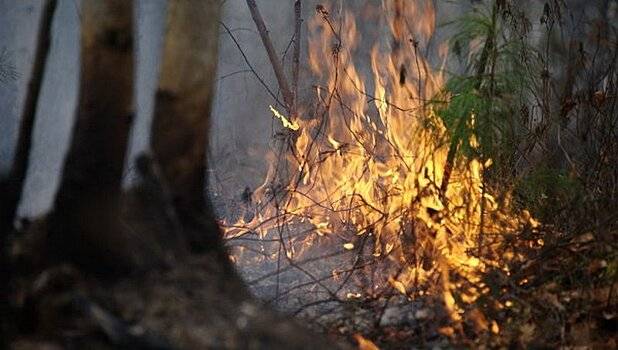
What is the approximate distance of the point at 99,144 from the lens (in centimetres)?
344

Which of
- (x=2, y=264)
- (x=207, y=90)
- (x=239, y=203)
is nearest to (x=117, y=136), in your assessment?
(x=207, y=90)

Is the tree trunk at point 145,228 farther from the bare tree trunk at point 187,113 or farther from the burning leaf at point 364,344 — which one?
the burning leaf at point 364,344

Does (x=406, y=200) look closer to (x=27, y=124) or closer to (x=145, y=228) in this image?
(x=145, y=228)

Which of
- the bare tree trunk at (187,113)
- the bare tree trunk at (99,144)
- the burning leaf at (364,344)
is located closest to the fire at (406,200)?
the burning leaf at (364,344)

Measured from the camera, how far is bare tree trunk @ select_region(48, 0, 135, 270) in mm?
3383

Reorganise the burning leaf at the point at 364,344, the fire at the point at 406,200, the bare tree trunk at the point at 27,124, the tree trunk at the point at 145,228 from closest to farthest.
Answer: the tree trunk at the point at 145,228 → the bare tree trunk at the point at 27,124 → the burning leaf at the point at 364,344 → the fire at the point at 406,200

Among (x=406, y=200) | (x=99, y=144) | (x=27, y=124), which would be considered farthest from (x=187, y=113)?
(x=406, y=200)

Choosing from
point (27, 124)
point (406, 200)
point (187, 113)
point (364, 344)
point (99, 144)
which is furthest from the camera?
point (406, 200)

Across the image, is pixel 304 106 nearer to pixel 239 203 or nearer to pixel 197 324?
pixel 239 203

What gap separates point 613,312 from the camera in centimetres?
467

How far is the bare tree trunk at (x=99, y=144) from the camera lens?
3.38m

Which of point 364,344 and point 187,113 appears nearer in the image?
point 187,113

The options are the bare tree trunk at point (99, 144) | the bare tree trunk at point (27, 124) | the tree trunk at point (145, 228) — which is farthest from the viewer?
the bare tree trunk at point (27, 124)

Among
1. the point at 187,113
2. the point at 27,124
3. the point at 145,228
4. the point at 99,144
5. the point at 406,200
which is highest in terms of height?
the point at 406,200
